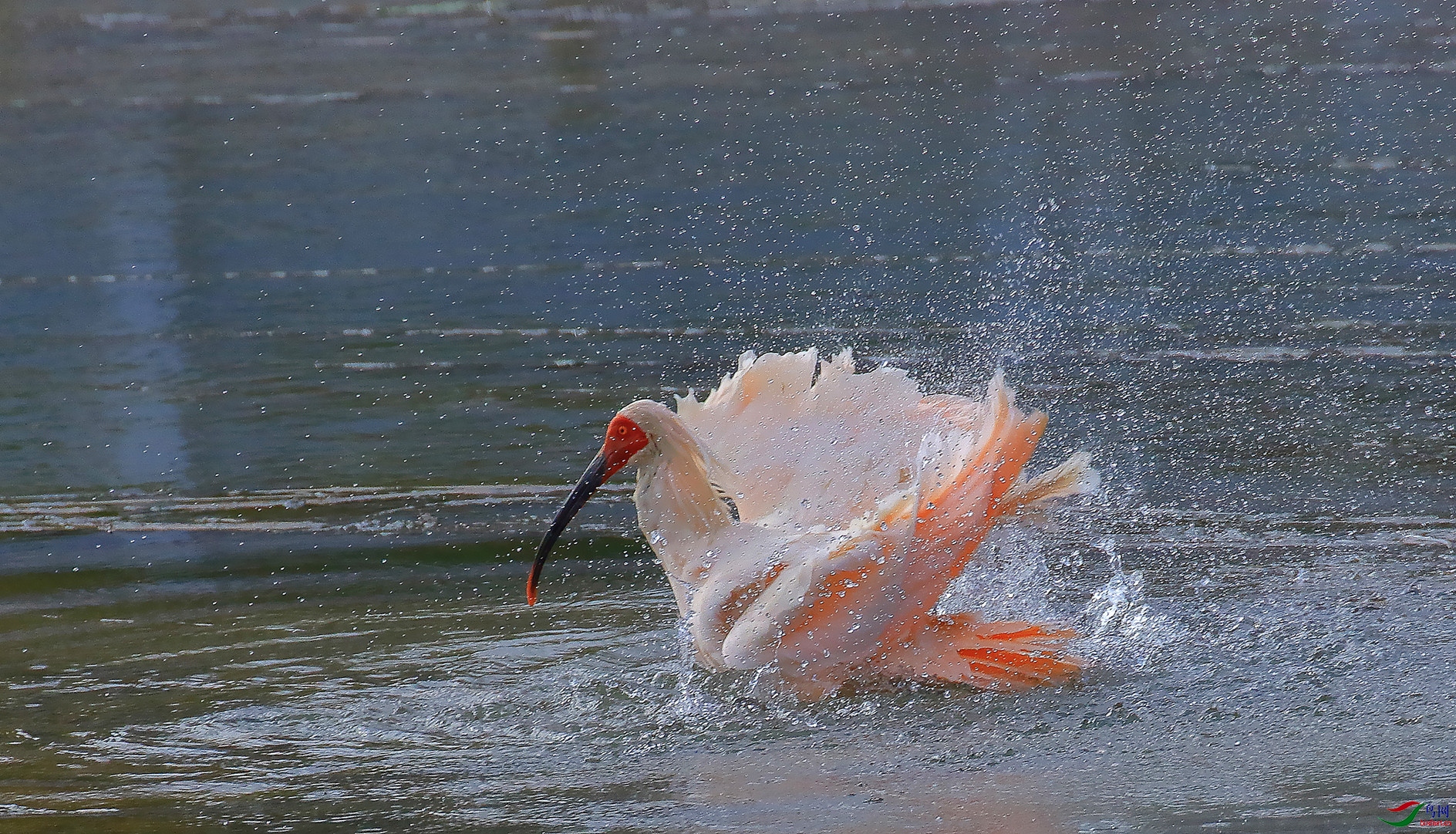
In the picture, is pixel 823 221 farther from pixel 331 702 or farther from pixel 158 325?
pixel 331 702

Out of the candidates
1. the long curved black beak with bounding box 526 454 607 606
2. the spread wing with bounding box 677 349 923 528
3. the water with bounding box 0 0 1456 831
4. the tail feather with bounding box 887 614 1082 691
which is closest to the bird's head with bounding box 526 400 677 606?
the long curved black beak with bounding box 526 454 607 606

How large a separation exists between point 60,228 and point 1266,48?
9.68m

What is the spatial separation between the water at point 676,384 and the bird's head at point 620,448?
38 centimetres

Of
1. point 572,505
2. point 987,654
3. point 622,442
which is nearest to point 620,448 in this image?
point 622,442

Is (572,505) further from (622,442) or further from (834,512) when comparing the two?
(834,512)

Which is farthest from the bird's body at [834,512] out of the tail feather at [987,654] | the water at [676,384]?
the water at [676,384]

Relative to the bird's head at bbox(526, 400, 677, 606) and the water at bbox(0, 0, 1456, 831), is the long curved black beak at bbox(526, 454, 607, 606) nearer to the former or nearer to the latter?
the bird's head at bbox(526, 400, 677, 606)

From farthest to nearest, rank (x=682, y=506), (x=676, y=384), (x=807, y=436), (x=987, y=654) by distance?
(x=676, y=384)
(x=807, y=436)
(x=682, y=506)
(x=987, y=654)

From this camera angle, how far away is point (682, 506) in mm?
5266

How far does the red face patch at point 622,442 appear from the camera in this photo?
529cm

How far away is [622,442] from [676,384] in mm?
2962

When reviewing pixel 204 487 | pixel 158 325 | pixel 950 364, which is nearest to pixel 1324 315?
pixel 950 364

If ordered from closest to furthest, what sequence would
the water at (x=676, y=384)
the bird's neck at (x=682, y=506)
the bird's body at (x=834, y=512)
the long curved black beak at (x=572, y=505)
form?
1. the water at (x=676, y=384)
2. the bird's body at (x=834, y=512)
3. the bird's neck at (x=682, y=506)
4. the long curved black beak at (x=572, y=505)

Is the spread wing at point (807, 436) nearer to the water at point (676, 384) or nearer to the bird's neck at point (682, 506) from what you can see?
the bird's neck at point (682, 506)
